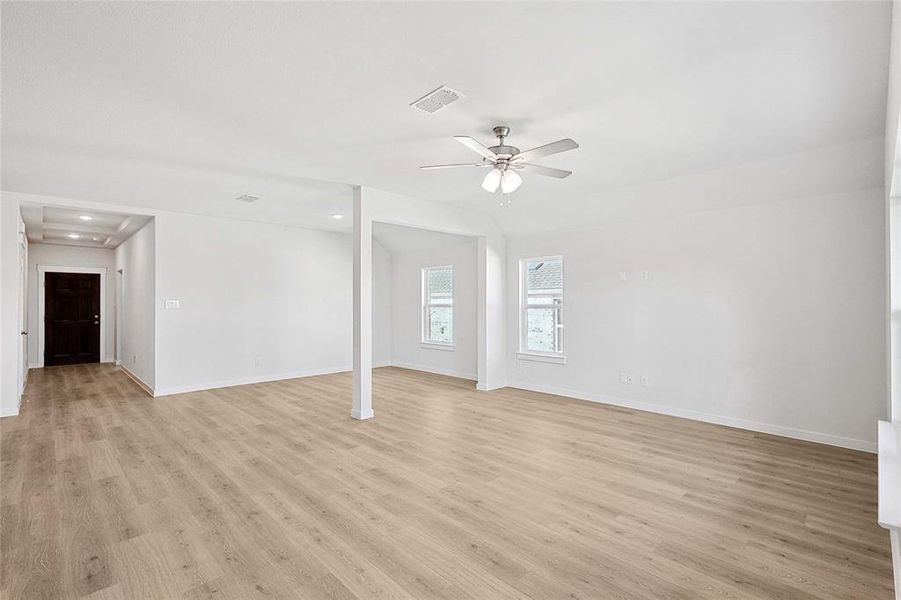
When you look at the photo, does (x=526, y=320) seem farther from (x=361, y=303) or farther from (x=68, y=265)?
(x=68, y=265)

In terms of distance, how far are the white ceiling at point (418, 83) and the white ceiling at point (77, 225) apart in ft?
6.57

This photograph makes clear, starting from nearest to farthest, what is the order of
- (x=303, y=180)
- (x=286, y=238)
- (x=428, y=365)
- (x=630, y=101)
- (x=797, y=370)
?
(x=630, y=101) < (x=797, y=370) < (x=303, y=180) < (x=286, y=238) < (x=428, y=365)

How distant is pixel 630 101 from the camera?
2.84 metres

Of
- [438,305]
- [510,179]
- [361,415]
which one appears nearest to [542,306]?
A: [438,305]

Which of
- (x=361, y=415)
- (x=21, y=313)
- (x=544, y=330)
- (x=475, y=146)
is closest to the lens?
(x=475, y=146)

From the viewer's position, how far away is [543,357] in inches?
254

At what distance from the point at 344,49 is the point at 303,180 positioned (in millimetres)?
2681

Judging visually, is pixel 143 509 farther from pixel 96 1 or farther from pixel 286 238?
pixel 286 238

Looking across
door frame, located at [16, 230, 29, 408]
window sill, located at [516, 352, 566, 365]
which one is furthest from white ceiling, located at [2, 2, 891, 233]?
window sill, located at [516, 352, 566, 365]

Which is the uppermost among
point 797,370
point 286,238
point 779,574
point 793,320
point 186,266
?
point 286,238

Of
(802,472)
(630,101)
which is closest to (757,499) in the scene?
(802,472)

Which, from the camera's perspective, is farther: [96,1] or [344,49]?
[344,49]

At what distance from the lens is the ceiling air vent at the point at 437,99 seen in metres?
2.70

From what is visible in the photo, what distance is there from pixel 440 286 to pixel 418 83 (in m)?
5.79
